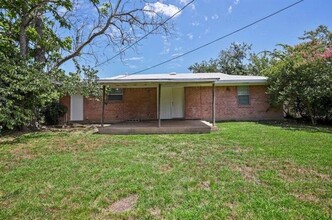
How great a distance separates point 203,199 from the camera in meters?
4.42

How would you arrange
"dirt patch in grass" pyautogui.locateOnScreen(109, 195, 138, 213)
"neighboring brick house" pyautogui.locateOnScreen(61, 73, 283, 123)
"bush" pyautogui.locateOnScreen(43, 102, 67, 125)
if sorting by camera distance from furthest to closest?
"neighboring brick house" pyautogui.locateOnScreen(61, 73, 283, 123)
"bush" pyautogui.locateOnScreen(43, 102, 67, 125)
"dirt patch in grass" pyautogui.locateOnScreen(109, 195, 138, 213)

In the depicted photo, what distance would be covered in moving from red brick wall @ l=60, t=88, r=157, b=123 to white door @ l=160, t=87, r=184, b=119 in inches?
26.9

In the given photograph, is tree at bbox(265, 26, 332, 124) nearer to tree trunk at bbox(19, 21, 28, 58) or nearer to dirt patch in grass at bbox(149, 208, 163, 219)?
dirt patch in grass at bbox(149, 208, 163, 219)

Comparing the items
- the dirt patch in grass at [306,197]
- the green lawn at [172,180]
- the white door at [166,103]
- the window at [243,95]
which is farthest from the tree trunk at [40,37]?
the dirt patch in grass at [306,197]

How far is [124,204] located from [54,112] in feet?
39.6

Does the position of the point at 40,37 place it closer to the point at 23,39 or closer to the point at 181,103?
the point at 23,39

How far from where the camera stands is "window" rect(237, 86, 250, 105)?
52.7ft

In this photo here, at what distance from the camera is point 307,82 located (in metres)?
13.6

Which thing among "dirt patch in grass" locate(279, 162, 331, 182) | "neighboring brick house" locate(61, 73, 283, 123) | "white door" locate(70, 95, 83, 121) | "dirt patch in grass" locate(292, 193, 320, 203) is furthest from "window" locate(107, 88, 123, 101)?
"dirt patch in grass" locate(292, 193, 320, 203)

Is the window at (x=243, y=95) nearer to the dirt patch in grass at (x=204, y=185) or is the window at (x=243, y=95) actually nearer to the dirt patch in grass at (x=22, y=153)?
the dirt patch in grass at (x=204, y=185)

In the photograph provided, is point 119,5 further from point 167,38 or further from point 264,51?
point 264,51

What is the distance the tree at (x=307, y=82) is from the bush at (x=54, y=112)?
1184 centimetres

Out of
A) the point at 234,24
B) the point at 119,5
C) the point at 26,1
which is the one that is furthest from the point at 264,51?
the point at 26,1

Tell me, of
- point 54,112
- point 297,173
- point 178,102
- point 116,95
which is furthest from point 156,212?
point 116,95
